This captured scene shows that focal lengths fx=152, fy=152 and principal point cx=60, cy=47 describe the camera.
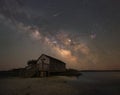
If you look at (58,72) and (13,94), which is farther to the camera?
(58,72)

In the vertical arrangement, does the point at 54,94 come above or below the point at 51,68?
below

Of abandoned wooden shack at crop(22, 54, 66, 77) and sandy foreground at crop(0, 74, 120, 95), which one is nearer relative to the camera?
sandy foreground at crop(0, 74, 120, 95)

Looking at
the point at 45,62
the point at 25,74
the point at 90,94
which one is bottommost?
the point at 90,94

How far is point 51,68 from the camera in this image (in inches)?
2208

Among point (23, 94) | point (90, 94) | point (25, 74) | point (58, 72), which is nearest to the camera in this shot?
point (23, 94)

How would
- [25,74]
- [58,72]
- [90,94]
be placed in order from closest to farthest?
[90,94]
[25,74]
[58,72]

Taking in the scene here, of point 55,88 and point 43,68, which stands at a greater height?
point 43,68

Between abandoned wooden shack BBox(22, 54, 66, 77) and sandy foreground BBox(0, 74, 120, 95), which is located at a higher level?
abandoned wooden shack BBox(22, 54, 66, 77)

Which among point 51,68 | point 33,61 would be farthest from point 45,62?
point 33,61

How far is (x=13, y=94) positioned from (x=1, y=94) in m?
2.12

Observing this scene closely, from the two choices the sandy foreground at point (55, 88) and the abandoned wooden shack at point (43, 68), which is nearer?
the sandy foreground at point (55, 88)

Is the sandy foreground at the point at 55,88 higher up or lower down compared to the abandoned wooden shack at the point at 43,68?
lower down

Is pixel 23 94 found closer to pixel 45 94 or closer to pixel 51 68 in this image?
pixel 45 94

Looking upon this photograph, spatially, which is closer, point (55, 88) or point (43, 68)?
point (55, 88)
